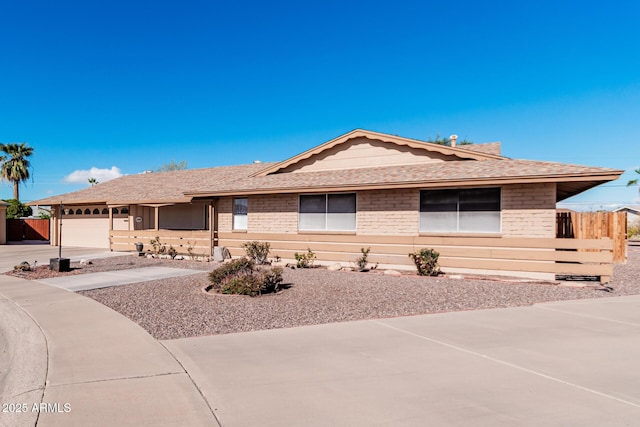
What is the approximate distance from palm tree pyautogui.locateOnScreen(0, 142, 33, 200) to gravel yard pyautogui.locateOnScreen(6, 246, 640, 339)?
40.0 meters

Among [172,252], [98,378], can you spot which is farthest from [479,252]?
[172,252]

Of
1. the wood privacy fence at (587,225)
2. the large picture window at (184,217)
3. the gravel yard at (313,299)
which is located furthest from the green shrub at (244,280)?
the large picture window at (184,217)

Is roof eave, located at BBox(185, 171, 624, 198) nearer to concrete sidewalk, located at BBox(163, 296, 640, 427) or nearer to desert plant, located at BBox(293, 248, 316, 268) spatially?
desert plant, located at BBox(293, 248, 316, 268)

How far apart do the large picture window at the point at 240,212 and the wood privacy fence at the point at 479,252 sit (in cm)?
183

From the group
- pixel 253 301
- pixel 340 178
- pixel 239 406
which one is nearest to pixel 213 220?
pixel 340 178

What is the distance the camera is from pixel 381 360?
5184mm

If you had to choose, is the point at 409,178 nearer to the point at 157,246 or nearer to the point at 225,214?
the point at 225,214

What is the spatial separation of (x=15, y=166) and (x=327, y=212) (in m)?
44.8

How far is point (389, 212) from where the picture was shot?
13.8 m

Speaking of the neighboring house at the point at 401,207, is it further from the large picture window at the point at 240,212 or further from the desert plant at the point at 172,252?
the desert plant at the point at 172,252

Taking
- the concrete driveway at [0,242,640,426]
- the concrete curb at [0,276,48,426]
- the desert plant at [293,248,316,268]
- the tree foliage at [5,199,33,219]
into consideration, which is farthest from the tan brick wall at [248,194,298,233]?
the tree foliage at [5,199,33,219]

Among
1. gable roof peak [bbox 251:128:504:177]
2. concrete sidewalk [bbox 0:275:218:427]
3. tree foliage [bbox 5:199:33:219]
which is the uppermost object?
gable roof peak [bbox 251:128:504:177]

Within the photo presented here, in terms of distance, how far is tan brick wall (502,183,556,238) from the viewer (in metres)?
11.7

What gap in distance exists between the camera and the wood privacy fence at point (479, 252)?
11.2 meters
